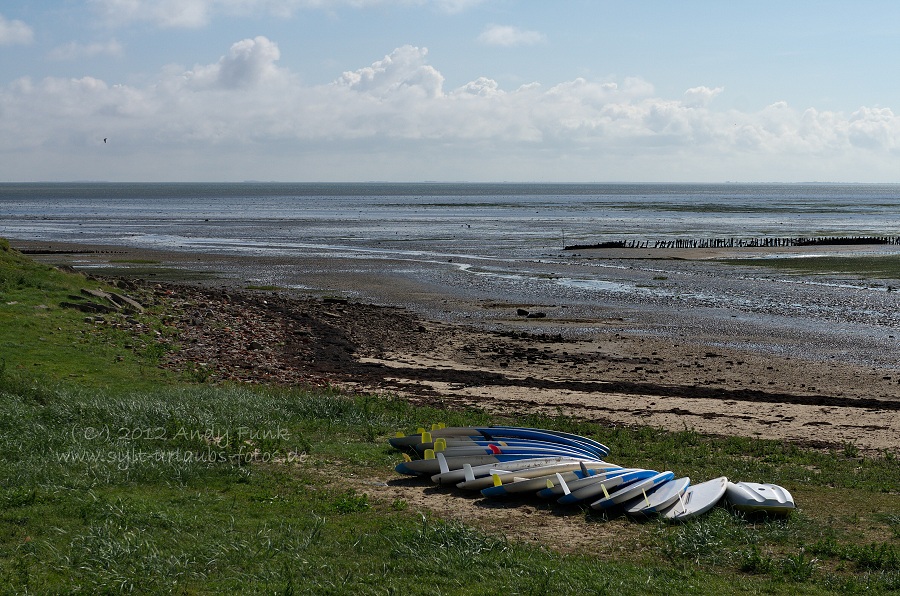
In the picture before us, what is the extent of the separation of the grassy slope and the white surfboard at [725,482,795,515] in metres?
0.18

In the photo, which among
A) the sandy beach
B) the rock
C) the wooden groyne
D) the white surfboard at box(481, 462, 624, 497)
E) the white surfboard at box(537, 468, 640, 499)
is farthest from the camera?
the wooden groyne

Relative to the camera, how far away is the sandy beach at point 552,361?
19.1m

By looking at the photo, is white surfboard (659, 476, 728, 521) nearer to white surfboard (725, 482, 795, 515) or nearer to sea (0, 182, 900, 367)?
white surfboard (725, 482, 795, 515)

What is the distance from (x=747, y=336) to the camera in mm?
29953

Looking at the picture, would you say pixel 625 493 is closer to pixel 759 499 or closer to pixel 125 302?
pixel 759 499

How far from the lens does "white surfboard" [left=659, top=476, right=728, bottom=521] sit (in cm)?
1068

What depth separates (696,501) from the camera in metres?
11.0

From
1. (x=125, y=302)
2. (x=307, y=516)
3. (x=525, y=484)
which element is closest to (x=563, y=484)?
(x=525, y=484)

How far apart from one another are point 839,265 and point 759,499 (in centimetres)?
4710

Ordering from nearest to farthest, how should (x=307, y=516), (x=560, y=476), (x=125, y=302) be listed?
(x=307, y=516), (x=560, y=476), (x=125, y=302)

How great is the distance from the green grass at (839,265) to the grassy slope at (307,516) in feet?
121

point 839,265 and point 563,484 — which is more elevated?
point 839,265

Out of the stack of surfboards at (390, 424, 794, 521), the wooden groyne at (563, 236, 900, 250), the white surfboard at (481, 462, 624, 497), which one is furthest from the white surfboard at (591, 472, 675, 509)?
the wooden groyne at (563, 236, 900, 250)

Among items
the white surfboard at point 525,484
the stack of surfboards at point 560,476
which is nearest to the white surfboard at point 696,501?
the stack of surfboards at point 560,476
